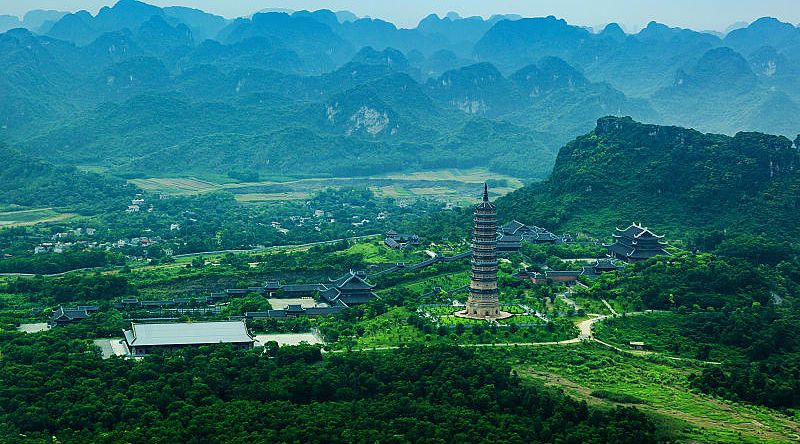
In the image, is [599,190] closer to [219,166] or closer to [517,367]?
[517,367]

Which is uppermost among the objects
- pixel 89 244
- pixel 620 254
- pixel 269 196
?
pixel 269 196

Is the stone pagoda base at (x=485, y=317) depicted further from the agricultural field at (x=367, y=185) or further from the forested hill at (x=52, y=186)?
the agricultural field at (x=367, y=185)

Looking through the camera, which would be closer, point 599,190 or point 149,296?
point 149,296

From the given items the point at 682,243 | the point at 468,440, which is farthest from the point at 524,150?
Result: the point at 468,440

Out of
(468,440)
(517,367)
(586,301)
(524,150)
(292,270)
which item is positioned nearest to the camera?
(468,440)

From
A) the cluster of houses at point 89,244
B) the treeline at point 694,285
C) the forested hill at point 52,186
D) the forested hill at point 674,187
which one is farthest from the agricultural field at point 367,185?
the treeline at point 694,285

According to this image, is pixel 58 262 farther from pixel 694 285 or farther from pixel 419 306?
pixel 694 285

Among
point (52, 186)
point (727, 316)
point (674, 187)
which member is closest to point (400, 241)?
point (674, 187)
